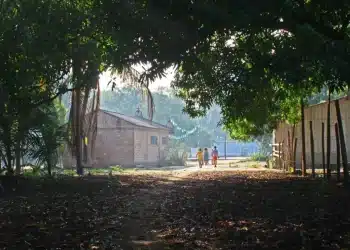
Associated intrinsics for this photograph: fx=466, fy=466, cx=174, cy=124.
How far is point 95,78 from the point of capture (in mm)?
11352

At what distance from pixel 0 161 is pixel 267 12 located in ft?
35.2

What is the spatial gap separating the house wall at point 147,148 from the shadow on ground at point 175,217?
28789mm

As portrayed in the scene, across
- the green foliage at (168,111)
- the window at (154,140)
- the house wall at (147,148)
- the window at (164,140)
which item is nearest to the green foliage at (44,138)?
the house wall at (147,148)

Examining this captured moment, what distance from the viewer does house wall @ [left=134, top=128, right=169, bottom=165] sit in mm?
42719

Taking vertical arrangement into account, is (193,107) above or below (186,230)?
above

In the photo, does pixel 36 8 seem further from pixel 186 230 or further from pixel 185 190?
pixel 185 190

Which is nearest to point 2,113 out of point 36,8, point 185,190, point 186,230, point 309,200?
point 36,8

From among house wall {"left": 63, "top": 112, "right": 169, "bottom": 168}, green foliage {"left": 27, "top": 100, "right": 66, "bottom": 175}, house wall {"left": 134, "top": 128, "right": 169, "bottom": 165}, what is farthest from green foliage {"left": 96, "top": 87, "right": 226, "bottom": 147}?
green foliage {"left": 27, "top": 100, "right": 66, "bottom": 175}

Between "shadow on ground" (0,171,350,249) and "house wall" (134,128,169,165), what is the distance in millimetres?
28789

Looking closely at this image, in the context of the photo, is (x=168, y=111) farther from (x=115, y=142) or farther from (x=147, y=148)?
(x=115, y=142)

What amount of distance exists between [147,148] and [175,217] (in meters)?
35.6

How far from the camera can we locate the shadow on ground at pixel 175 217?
679 cm

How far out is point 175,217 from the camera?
358 inches

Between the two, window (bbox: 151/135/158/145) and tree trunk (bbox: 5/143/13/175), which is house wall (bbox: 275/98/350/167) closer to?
tree trunk (bbox: 5/143/13/175)
